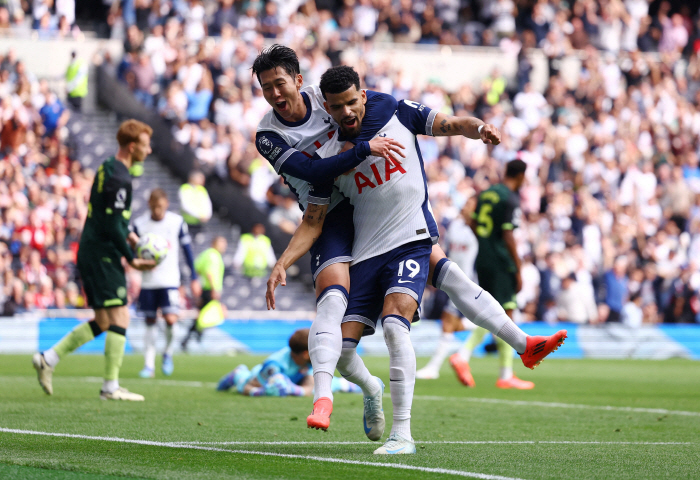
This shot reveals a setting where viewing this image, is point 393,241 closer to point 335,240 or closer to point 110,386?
point 335,240

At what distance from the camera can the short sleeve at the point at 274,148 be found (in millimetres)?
6161

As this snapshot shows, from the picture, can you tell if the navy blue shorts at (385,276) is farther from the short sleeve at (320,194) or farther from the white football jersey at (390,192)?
the short sleeve at (320,194)

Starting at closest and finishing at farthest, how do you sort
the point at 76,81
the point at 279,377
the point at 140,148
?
the point at 140,148, the point at 279,377, the point at 76,81

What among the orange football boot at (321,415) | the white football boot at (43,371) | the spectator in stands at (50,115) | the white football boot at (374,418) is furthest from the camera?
the spectator in stands at (50,115)

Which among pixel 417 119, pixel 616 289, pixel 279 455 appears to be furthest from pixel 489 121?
pixel 279 455

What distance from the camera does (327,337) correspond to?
20.0 feet

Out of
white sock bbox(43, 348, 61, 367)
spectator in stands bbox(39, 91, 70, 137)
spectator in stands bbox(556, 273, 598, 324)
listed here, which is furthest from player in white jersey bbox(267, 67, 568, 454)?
spectator in stands bbox(556, 273, 598, 324)

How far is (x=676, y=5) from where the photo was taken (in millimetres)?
31625

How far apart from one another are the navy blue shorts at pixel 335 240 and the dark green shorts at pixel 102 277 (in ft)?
11.6

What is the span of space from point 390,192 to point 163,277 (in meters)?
8.11

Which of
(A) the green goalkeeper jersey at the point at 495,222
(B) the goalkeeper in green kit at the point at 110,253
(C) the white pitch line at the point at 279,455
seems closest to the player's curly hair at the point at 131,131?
(B) the goalkeeper in green kit at the point at 110,253

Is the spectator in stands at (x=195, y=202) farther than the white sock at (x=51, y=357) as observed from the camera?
Yes

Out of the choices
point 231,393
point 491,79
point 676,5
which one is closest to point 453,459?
point 231,393

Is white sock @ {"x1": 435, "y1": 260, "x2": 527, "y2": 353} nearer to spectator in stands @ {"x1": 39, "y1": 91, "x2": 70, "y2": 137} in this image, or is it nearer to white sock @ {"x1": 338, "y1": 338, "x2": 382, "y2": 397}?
white sock @ {"x1": 338, "y1": 338, "x2": 382, "y2": 397}
